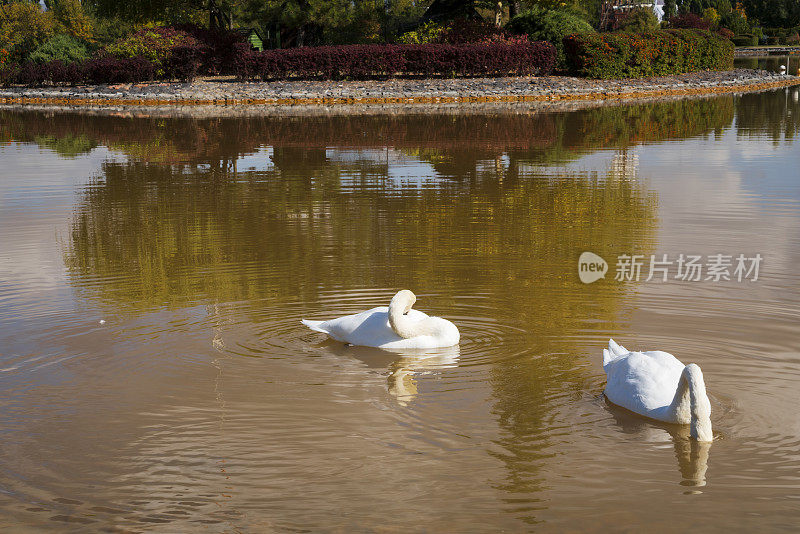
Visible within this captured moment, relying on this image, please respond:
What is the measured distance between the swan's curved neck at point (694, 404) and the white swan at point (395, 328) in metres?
2.03

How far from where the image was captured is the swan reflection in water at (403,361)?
6.56 m

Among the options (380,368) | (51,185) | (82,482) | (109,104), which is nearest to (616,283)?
(380,368)

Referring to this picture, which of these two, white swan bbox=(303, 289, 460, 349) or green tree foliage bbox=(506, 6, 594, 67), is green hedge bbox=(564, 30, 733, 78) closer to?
green tree foliage bbox=(506, 6, 594, 67)

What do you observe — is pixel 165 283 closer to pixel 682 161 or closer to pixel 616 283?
pixel 616 283

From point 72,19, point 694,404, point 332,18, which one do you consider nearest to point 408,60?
point 332,18

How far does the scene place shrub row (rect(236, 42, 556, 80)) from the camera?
37.1 metres

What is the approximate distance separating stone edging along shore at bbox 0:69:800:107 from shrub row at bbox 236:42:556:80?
89cm

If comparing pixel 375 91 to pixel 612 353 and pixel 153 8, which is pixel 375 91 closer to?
pixel 153 8

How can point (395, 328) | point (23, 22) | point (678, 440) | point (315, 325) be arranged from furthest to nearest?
point (23, 22) → point (315, 325) → point (395, 328) → point (678, 440)

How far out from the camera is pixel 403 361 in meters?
7.13

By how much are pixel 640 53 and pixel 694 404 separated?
36.2 meters

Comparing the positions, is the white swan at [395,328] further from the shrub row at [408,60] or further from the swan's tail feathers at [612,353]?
the shrub row at [408,60]

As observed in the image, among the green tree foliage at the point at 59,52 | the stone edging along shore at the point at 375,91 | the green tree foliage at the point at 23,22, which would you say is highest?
the green tree foliage at the point at 23,22

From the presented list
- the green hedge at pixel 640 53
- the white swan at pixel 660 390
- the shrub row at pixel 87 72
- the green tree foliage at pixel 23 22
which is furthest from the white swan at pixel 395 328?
the green tree foliage at pixel 23 22
